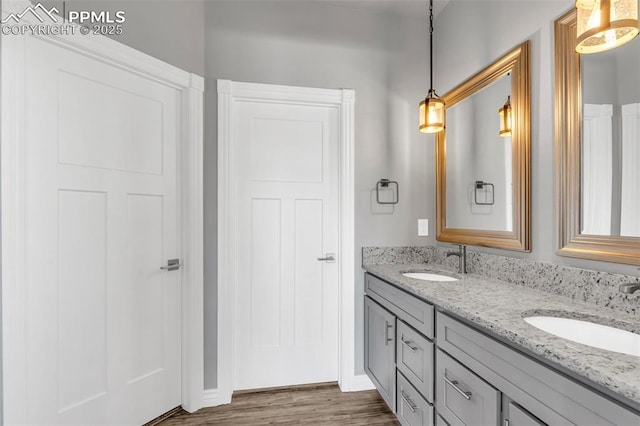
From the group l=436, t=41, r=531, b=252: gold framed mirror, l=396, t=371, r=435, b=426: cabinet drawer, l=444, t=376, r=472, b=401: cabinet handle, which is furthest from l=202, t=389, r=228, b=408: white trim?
l=436, t=41, r=531, b=252: gold framed mirror

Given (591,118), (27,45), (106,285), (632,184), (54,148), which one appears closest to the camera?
(632,184)

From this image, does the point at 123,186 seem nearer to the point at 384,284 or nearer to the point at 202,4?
the point at 202,4

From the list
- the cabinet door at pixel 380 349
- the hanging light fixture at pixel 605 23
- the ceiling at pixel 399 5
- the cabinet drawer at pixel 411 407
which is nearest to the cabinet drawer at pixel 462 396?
the cabinet drawer at pixel 411 407

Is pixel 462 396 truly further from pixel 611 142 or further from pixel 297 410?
pixel 297 410

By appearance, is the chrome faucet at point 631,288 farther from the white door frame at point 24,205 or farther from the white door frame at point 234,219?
the white door frame at point 24,205

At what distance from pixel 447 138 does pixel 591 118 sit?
3.39 feet

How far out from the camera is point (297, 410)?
2.11 meters

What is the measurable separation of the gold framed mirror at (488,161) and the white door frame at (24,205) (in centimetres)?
167

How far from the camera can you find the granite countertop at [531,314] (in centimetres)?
74

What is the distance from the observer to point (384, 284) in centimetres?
203

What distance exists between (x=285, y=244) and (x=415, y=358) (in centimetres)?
114

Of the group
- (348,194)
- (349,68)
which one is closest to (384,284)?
(348,194)

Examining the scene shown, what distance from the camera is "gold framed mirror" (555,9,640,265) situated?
1.19 m

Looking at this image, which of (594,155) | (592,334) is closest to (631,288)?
(592,334)
